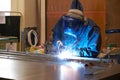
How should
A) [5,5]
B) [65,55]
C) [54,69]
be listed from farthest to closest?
[5,5] < [65,55] < [54,69]

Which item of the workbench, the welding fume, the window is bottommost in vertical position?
the workbench

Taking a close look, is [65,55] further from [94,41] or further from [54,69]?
[94,41]

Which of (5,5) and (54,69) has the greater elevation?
(5,5)

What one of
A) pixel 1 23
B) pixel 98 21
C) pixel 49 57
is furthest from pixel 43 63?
pixel 1 23

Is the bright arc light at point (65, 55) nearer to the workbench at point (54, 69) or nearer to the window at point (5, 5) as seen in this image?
the workbench at point (54, 69)

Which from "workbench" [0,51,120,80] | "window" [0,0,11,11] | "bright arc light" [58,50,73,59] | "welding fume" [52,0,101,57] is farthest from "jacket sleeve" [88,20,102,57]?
"window" [0,0,11,11]

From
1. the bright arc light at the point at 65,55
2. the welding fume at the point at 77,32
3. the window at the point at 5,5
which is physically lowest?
the bright arc light at the point at 65,55

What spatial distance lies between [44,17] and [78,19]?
903mm

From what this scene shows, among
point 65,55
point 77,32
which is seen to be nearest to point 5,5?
point 77,32

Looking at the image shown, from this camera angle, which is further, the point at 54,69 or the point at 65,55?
the point at 65,55

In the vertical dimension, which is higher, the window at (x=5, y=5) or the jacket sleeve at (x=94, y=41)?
the window at (x=5, y=5)

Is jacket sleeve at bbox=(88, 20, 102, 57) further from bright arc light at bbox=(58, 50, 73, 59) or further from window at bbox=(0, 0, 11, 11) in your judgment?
window at bbox=(0, 0, 11, 11)

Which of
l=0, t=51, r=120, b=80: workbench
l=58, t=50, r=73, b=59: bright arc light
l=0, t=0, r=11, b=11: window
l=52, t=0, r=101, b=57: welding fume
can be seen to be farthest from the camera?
l=0, t=0, r=11, b=11: window

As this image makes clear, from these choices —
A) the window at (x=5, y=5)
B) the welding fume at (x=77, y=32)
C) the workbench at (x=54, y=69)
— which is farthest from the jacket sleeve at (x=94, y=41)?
the window at (x=5, y=5)
